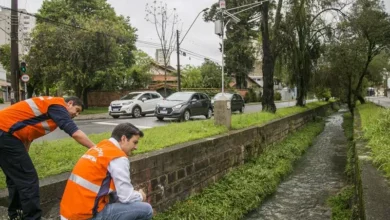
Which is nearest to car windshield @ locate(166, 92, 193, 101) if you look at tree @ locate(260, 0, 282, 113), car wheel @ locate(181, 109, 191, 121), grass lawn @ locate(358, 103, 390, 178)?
car wheel @ locate(181, 109, 191, 121)

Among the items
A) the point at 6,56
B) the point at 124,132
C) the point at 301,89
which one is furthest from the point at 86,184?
the point at 6,56

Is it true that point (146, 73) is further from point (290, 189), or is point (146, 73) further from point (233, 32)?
point (290, 189)

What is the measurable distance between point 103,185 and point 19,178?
971mm

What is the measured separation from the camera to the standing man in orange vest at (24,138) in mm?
3389

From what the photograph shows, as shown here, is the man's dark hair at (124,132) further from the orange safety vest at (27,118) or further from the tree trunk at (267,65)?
the tree trunk at (267,65)

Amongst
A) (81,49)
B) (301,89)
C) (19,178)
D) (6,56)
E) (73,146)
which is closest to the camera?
(19,178)

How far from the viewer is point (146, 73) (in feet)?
122

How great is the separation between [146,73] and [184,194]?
103ft

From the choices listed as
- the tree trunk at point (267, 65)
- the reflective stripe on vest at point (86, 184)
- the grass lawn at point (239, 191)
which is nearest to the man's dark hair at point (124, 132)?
the reflective stripe on vest at point (86, 184)

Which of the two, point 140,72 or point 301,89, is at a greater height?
point 140,72

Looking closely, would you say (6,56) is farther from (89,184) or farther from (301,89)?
(89,184)

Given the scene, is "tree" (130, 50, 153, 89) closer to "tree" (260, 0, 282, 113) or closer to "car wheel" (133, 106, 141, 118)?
"car wheel" (133, 106, 141, 118)

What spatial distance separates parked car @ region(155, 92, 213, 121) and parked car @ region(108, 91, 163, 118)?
343cm

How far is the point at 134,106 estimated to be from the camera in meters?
20.9
